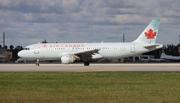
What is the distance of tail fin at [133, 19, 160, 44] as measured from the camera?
57750 millimetres

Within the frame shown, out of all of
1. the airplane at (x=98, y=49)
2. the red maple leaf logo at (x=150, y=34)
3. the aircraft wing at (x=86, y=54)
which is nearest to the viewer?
the aircraft wing at (x=86, y=54)

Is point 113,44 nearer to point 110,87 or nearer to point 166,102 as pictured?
point 110,87

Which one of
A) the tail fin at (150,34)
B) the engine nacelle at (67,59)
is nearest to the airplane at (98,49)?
the tail fin at (150,34)

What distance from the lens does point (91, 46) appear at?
56969 millimetres

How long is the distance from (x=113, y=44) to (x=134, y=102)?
136 ft

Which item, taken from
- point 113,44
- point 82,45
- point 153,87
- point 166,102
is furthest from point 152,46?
point 166,102

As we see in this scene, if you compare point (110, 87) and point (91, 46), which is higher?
point (91, 46)

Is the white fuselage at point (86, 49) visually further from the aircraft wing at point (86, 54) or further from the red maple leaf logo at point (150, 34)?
the red maple leaf logo at point (150, 34)

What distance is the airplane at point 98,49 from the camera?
55.7m

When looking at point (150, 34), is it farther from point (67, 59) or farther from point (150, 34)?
point (67, 59)

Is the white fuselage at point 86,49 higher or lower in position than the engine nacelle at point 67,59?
higher

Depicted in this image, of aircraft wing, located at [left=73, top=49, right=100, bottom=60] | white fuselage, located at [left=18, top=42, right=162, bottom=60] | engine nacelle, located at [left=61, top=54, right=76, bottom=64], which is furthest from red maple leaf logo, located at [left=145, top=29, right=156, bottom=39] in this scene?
engine nacelle, located at [left=61, top=54, right=76, bottom=64]

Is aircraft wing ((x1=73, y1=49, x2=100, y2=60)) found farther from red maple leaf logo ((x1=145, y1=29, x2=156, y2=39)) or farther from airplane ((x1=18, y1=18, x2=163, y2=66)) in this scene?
red maple leaf logo ((x1=145, y1=29, x2=156, y2=39))

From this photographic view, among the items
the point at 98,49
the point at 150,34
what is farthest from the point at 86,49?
the point at 150,34
